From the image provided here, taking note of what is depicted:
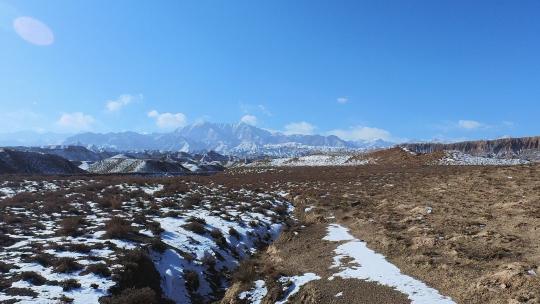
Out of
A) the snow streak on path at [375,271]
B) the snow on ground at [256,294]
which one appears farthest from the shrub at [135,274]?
the snow streak on path at [375,271]

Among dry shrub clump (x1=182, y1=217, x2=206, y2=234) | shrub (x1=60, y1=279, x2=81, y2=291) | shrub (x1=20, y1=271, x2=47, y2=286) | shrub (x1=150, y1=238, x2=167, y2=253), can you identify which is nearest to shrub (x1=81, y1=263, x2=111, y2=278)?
shrub (x1=60, y1=279, x2=81, y2=291)

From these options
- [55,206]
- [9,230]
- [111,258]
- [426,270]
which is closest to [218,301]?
[111,258]

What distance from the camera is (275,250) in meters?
19.1

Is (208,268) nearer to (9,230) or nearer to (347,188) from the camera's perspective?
(9,230)

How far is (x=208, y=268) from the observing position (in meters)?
16.4

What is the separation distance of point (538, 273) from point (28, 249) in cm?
1698

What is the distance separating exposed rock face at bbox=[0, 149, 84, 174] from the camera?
88312 millimetres

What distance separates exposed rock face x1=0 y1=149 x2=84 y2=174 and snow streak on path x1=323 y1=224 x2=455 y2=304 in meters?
85.7

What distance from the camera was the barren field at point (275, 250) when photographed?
12.0m

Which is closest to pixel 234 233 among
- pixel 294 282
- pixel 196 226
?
pixel 196 226

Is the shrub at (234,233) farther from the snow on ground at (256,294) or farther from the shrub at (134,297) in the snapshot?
the shrub at (134,297)

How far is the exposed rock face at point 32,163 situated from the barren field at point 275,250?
70314 millimetres

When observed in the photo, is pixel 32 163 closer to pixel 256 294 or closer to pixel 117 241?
pixel 117 241

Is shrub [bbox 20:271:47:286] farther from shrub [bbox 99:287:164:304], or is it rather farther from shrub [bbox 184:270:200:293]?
shrub [bbox 184:270:200:293]
